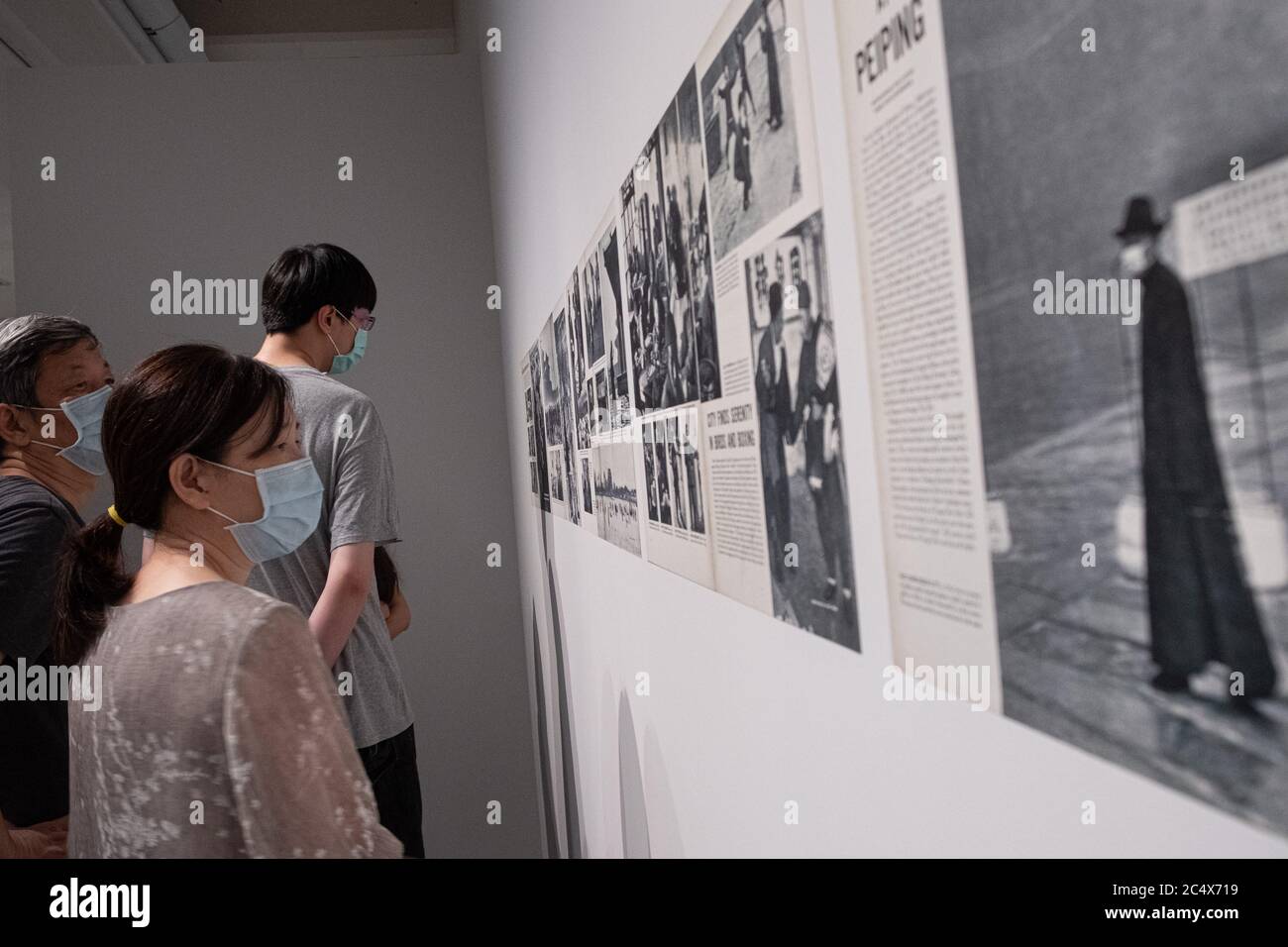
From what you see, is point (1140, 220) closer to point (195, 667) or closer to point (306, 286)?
point (195, 667)

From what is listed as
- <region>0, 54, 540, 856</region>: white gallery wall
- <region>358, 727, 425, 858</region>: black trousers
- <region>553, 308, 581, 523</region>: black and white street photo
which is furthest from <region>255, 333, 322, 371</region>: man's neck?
<region>0, 54, 540, 856</region>: white gallery wall

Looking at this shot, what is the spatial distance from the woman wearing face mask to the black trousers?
937 mm

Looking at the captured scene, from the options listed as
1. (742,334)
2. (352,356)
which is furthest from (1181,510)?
(352,356)

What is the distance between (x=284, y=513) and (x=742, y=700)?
0.81 meters

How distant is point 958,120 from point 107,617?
1.00 metres

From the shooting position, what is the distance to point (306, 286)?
2229 mm

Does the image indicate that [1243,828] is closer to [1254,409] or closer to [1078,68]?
[1254,409]

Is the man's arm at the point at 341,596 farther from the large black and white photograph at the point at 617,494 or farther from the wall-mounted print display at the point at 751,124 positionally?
the wall-mounted print display at the point at 751,124

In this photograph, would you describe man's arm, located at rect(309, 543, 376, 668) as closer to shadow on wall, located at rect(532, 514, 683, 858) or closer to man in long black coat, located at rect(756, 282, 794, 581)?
shadow on wall, located at rect(532, 514, 683, 858)

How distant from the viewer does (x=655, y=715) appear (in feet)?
5.17

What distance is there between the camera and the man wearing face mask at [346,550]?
198cm
